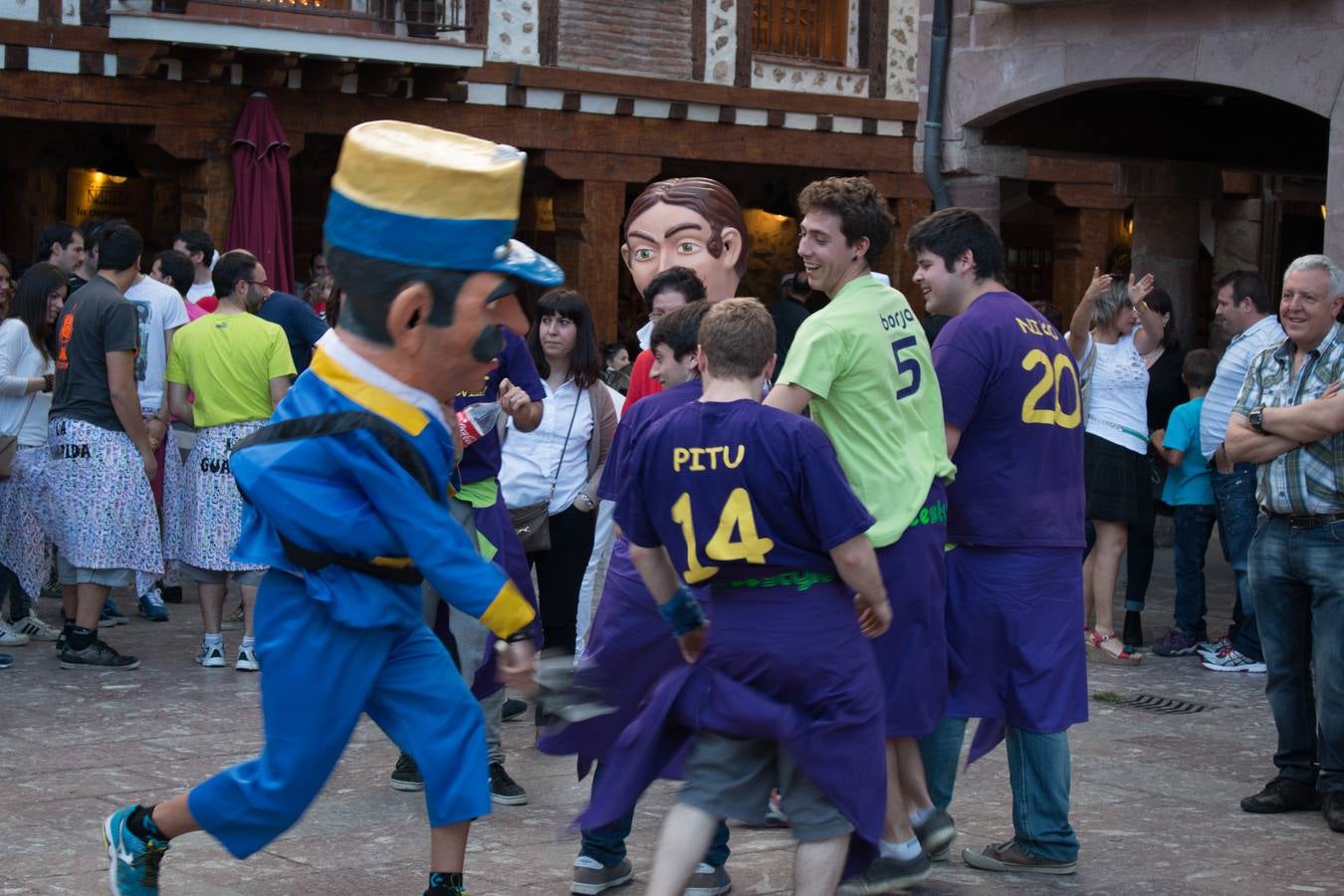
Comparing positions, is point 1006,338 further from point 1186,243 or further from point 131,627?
point 1186,243

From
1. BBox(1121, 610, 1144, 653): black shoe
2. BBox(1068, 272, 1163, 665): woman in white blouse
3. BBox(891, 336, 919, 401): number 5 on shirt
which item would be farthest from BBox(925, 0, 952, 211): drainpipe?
BBox(891, 336, 919, 401): number 5 on shirt

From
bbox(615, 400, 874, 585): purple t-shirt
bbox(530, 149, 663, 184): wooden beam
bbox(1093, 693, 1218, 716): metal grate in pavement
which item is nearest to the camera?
bbox(615, 400, 874, 585): purple t-shirt

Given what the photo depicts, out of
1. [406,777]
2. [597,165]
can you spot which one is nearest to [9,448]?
[406,777]

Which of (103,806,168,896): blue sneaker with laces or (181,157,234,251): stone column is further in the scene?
(181,157,234,251): stone column

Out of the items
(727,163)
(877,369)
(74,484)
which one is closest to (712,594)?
(877,369)

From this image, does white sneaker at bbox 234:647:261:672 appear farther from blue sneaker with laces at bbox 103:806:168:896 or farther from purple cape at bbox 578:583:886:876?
purple cape at bbox 578:583:886:876

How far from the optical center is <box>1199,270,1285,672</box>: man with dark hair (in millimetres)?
8578

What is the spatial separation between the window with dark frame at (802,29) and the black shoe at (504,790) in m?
12.9

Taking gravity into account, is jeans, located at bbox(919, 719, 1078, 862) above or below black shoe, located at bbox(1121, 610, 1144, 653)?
above

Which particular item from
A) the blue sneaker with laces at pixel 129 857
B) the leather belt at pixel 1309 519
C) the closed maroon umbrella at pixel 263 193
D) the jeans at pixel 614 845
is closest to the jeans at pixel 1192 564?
the leather belt at pixel 1309 519

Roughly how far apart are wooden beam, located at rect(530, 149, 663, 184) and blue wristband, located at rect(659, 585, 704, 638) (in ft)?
40.8

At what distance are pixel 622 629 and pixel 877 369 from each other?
0.97 meters

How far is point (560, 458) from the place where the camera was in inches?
279

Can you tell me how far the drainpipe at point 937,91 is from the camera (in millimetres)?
11039
